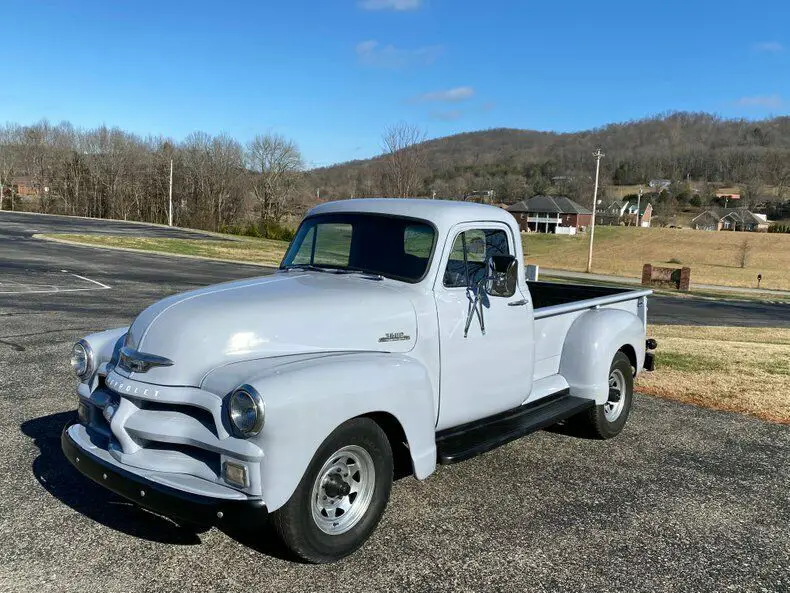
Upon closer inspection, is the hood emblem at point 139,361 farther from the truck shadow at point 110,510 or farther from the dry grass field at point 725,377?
the dry grass field at point 725,377

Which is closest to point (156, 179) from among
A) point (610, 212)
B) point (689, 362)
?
point (689, 362)

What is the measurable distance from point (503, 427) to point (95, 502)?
289cm

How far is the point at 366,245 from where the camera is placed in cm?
482

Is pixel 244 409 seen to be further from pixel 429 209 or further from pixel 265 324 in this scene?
pixel 429 209

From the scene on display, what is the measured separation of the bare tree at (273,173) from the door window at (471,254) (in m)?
71.9

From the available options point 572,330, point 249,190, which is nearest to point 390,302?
point 572,330

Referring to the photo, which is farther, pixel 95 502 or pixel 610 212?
pixel 610 212

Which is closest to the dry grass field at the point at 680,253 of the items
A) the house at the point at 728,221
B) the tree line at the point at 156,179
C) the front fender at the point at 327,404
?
the tree line at the point at 156,179

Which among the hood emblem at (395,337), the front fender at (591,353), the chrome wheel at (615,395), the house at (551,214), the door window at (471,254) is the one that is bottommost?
the chrome wheel at (615,395)

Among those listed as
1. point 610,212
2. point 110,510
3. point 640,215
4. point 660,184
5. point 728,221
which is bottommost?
point 110,510

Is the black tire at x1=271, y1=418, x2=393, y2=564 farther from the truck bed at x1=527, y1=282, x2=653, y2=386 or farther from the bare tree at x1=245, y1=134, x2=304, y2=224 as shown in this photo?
the bare tree at x1=245, y1=134, x2=304, y2=224

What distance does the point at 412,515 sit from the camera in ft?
13.9

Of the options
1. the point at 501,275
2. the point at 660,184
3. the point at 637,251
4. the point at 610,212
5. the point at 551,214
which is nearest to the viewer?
the point at 501,275

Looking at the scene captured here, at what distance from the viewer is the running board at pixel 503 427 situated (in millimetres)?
4211
